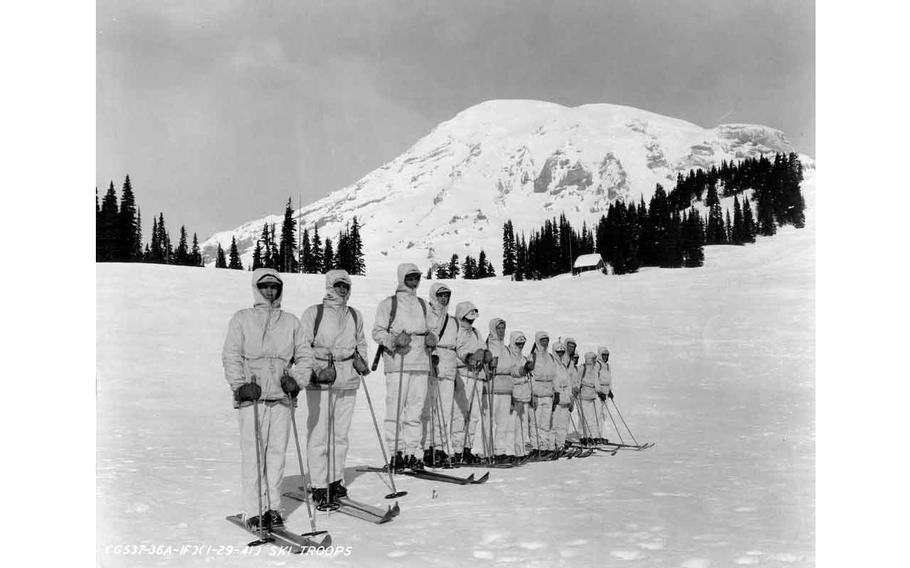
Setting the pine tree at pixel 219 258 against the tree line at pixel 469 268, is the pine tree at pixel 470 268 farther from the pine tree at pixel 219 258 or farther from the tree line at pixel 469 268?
the pine tree at pixel 219 258

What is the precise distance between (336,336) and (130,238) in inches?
520

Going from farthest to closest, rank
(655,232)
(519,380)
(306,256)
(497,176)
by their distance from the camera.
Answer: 1. (497,176)
2. (655,232)
3. (306,256)
4. (519,380)

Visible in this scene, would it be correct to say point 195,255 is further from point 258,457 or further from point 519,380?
point 258,457

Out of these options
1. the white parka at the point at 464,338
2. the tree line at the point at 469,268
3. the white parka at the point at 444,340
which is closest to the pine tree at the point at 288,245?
the tree line at the point at 469,268

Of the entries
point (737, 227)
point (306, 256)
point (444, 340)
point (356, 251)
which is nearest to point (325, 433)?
point (444, 340)

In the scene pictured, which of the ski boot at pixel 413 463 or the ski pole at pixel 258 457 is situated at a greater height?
the ski pole at pixel 258 457

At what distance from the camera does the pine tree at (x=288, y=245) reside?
14891 millimetres

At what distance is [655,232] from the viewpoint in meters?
A: 26.5

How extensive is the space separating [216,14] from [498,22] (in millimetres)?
4380

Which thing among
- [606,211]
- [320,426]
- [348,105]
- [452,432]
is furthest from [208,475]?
[606,211]

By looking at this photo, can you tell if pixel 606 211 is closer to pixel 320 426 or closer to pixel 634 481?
pixel 634 481

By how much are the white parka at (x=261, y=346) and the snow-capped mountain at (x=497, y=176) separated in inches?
319

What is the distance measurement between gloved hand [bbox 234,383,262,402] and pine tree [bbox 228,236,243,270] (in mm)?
12199

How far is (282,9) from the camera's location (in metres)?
10.8
